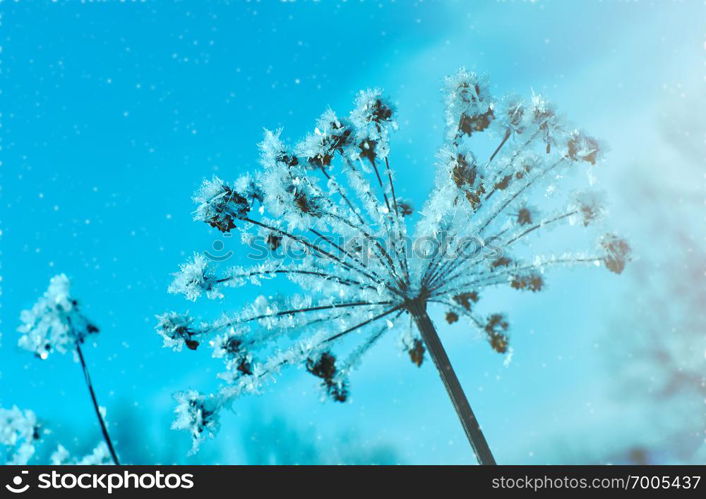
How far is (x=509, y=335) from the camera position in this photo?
7508 mm

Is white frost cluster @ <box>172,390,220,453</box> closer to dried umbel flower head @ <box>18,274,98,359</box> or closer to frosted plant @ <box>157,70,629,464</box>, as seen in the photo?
frosted plant @ <box>157,70,629,464</box>

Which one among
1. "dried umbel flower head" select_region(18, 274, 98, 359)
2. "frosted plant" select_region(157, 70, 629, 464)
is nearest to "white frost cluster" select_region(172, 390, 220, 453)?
"frosted plant" select_region(157, 70, 629, 464)

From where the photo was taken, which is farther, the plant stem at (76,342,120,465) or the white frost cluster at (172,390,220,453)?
the white frost cluster at (172,390,220,453)

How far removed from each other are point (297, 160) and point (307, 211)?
0.80 m

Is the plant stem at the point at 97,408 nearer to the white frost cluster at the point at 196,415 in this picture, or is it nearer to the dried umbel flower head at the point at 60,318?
the dried umbel flower head at the point at 60,318

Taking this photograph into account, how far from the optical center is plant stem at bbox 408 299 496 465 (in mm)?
4773

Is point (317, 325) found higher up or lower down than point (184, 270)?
lower down

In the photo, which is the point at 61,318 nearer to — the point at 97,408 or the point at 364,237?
the point at 97,408

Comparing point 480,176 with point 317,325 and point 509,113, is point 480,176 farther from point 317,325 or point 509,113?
point 317,325

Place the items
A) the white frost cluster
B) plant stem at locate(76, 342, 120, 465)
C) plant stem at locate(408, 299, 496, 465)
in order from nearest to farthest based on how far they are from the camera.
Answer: plant stem at locate(76, 342, 120, 465) → plant stem at locate(408, 299, 496, 465) → the white frost cluster

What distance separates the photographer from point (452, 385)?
5.15m

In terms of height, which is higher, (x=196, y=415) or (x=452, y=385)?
(x=196, y=415)

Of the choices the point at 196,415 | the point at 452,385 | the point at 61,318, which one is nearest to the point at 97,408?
the point at 61,318
